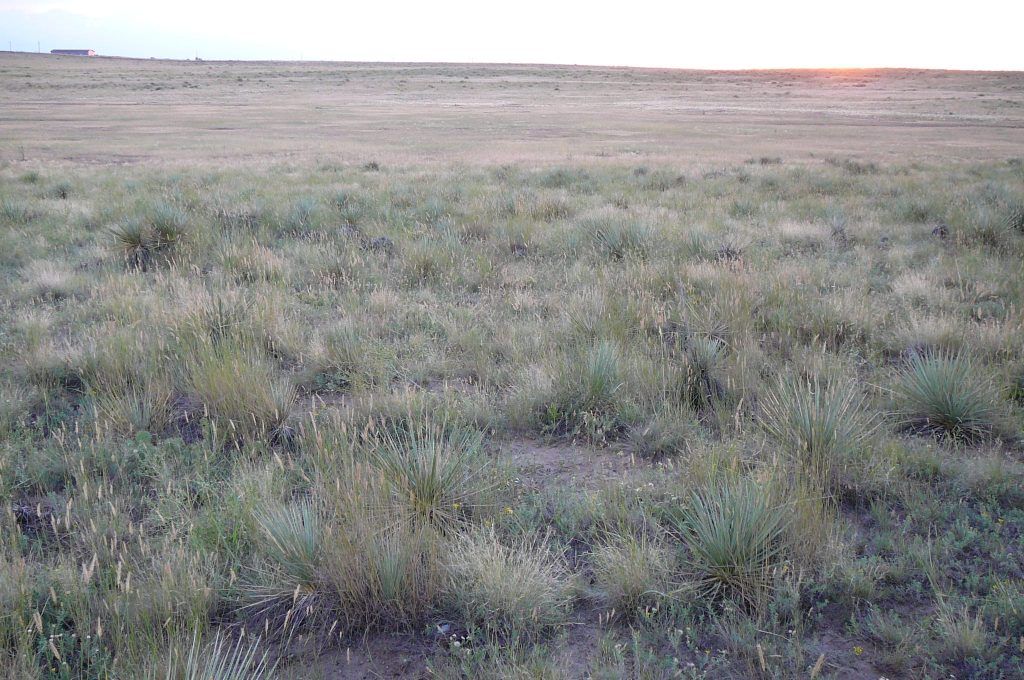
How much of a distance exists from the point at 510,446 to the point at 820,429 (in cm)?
191

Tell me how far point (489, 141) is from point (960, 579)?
30763mm

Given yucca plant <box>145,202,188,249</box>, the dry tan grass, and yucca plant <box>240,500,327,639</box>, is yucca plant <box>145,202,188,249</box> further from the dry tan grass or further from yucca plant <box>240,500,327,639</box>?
the dry tan grass

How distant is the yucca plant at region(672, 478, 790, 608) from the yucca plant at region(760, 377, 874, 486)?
2.28 feet

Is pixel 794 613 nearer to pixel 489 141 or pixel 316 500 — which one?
pixel 316 500

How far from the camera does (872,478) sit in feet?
13.6

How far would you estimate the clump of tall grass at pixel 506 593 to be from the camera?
3.13 m

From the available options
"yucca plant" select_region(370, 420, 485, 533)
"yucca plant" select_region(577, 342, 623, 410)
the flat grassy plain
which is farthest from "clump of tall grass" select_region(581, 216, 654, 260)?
"yucca plant" select_region(370, 420, 485, 533)

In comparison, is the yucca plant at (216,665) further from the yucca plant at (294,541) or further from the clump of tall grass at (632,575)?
the clump of tall grass at (632,575)

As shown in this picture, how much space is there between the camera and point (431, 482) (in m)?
3.86

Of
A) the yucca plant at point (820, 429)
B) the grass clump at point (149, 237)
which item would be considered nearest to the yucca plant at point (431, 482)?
the yucca plant at point (820, 429)

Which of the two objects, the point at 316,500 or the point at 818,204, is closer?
the point at 316,500

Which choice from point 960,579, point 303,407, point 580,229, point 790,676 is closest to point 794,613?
point 790,676

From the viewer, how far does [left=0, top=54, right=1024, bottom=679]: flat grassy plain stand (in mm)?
3082

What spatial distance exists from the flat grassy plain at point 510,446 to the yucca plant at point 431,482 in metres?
0.03
